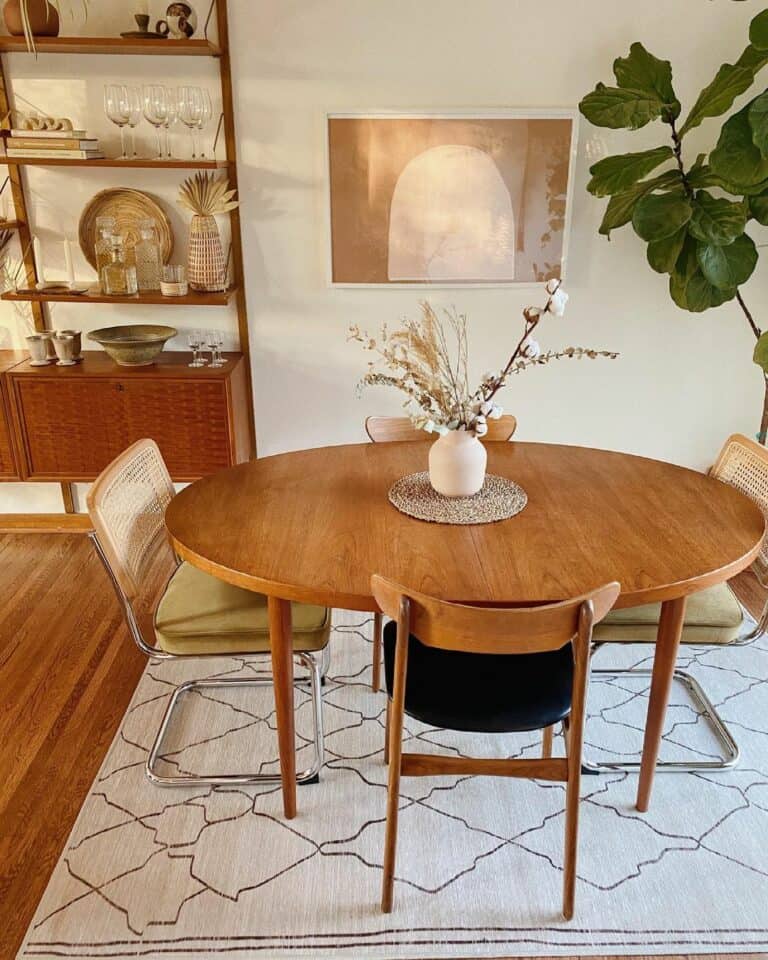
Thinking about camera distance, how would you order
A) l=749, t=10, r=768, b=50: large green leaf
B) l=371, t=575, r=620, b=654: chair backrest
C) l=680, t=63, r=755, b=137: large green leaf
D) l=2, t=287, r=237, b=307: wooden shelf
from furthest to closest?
l=2, t=287, r=237, b=307: wooden shelf
l=680, t=63, r=755, b=137: large green leaf
l=749, t=10, r=768, b=50: large green leaf
l=371, t=575, r=620, b=654: chair backrest

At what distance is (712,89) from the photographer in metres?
2.67

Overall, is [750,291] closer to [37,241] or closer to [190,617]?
[190,617]

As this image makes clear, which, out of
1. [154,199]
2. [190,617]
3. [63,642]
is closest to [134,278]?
[154,199]

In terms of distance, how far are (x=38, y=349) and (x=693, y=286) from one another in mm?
2490

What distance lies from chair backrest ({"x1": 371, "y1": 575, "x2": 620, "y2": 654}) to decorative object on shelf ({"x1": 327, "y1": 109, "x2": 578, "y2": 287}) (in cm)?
205

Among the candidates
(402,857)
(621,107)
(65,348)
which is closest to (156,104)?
Answer: (65,348)

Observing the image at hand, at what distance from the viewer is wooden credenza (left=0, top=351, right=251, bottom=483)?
3102 millimetres

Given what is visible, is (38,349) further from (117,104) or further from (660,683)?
(660,683)

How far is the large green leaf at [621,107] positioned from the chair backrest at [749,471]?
1207 millimetres

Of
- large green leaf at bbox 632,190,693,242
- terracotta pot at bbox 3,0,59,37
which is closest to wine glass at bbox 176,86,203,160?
terracotta pot at bbox 3,0,59,37

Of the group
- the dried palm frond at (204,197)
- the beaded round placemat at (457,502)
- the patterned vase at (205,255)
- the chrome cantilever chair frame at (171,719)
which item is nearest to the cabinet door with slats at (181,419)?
the patterned vase at (205,255)

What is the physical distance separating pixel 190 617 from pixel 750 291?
2.68m

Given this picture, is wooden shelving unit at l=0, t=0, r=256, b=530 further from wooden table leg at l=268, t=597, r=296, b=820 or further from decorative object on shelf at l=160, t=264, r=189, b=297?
wooden table leg at l=268, t=597, r=296, b=820

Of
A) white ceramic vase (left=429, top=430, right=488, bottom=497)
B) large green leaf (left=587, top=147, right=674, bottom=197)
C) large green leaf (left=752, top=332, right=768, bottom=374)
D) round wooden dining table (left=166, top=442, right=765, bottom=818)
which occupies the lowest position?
round wooden dining table (left=166, top=442, right=765, bottom=818)
